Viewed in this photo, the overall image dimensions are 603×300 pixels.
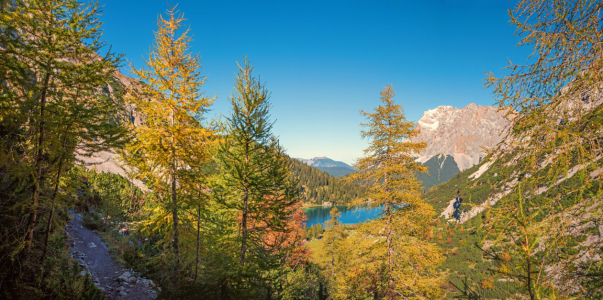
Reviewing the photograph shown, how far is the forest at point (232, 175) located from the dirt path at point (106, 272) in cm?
21

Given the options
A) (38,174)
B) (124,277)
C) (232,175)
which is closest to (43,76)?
(38,174)

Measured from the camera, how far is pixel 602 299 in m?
3.02

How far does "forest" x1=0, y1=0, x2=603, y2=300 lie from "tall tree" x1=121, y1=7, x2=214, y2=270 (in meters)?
0.06

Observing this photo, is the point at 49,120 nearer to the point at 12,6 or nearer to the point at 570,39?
the point at 12,6

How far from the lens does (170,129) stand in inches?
328

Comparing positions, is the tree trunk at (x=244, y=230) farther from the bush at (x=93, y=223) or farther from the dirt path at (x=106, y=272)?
the bush at (x=93, y=223)

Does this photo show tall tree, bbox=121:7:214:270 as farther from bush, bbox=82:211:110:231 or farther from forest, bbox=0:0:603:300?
bush, bbox=82:211:110:231

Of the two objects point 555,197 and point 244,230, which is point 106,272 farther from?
point 555,197

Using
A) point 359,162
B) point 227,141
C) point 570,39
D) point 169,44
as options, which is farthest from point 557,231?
point 169,44

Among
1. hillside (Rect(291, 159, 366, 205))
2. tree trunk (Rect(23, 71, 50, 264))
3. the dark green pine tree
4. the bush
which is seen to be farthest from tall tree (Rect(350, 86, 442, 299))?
hillside (Rect(291, 159, 366, 205))

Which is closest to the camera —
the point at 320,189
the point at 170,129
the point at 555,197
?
the point at 555,197

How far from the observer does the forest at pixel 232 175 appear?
3.30m

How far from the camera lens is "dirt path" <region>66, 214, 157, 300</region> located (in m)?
8.58

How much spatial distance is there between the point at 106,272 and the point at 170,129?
706cm
